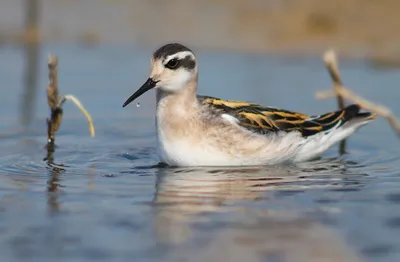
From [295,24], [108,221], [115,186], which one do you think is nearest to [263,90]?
[295,24]

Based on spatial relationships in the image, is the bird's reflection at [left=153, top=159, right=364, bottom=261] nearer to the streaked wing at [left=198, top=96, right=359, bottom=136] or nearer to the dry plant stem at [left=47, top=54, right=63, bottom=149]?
the streaked wing at [left=198, top=96, right=359, bottom=136]

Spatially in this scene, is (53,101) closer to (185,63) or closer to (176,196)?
(185,63)

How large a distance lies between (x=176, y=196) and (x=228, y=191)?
546 millimetres

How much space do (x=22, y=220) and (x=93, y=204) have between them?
72 centimetres

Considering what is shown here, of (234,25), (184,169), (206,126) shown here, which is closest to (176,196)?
(184,169)

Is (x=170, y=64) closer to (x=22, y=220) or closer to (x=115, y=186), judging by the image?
(x=115, y=186)

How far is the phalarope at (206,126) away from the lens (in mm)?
10062

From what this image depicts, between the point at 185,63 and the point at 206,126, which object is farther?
the point at 185,63

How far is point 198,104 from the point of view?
10352 mm

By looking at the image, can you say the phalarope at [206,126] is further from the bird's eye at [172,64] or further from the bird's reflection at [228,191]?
the bird's reflection at [228,191]

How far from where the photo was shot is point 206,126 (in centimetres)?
1014

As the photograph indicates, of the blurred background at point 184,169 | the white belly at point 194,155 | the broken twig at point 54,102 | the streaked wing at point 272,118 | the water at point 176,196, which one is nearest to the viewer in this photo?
the water at point 176,196

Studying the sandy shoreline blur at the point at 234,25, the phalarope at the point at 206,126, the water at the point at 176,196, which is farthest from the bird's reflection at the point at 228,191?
the sandy shoreline blur at the point at 234,25

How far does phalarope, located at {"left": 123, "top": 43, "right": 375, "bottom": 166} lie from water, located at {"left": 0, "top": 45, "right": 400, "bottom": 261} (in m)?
0.19
